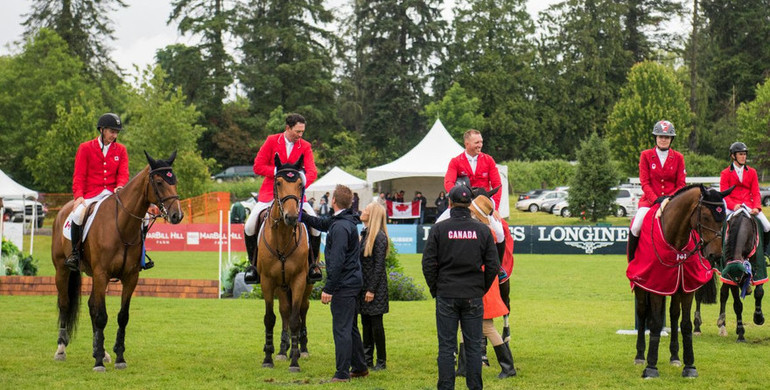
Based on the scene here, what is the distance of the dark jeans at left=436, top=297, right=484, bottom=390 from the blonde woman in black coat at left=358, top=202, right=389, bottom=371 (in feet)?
5.43

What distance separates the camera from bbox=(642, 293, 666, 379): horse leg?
943 cm

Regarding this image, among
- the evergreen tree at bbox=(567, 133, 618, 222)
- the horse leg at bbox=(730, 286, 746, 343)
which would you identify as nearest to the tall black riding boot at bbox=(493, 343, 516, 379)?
the horse leg at bbox=(730, 286, 746, 343)

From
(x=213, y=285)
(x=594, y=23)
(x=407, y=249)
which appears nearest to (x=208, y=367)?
(x=213, y=285)

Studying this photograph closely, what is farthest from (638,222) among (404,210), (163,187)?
(404,210)

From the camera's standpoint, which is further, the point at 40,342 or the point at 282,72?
the point at 282,72

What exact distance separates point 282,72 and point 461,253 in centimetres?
6143

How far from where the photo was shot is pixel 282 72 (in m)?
67.9

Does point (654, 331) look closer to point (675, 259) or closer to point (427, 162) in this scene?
point (675, 259)

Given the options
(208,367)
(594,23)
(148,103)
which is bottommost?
(208,367)

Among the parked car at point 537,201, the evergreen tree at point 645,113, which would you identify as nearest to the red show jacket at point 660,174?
the parked car at point 537,201

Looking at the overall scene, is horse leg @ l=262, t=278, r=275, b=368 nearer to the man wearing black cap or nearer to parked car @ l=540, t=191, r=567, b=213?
the man wearing black cap

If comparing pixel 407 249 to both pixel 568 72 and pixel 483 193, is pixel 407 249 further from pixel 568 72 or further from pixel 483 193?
pixel 568 72

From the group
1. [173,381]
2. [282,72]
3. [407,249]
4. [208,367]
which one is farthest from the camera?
[282,72]

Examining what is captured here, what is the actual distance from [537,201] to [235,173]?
24.0 m
